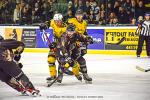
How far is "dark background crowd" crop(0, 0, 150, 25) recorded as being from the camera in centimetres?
1806

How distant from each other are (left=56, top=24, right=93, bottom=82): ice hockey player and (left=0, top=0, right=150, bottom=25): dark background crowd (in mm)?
7547

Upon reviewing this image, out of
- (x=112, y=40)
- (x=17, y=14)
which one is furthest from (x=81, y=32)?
(x=17, y=14)

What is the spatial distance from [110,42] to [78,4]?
6.87 ft

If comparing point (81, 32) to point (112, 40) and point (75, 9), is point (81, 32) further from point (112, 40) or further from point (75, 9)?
point (75, 9)

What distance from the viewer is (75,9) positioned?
19.0 meters

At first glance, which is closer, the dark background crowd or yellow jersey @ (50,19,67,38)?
yellow jersey @ (50,19,67,38)

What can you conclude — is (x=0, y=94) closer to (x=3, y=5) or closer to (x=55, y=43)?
(x=55, y=43)

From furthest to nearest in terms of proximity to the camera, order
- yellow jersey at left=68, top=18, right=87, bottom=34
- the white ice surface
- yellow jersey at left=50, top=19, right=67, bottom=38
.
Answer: yellow jersey at left=68, top=18, right=87, bottom=34 < yellow jersey at left=50, top=19, right=67, bottom=38 < the white ice surface

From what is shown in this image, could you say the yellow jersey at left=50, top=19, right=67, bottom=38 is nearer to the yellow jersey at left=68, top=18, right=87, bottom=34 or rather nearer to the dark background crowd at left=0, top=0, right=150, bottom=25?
the yellow jersey at left=68, top=18, right=87, bottom=34

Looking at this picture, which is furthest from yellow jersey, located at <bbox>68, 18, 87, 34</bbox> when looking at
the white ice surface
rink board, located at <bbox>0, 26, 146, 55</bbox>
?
rink board, located at <bbox>0, 26, 146, 55</bbox>

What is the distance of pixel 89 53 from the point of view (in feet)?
59.7

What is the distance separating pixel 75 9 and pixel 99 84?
947 centimetres

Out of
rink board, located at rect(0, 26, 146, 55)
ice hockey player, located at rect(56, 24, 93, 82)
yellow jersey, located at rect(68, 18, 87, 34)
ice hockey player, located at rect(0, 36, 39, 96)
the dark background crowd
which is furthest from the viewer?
the dark background crowd

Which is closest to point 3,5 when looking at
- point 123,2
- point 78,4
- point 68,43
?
point 78,4
